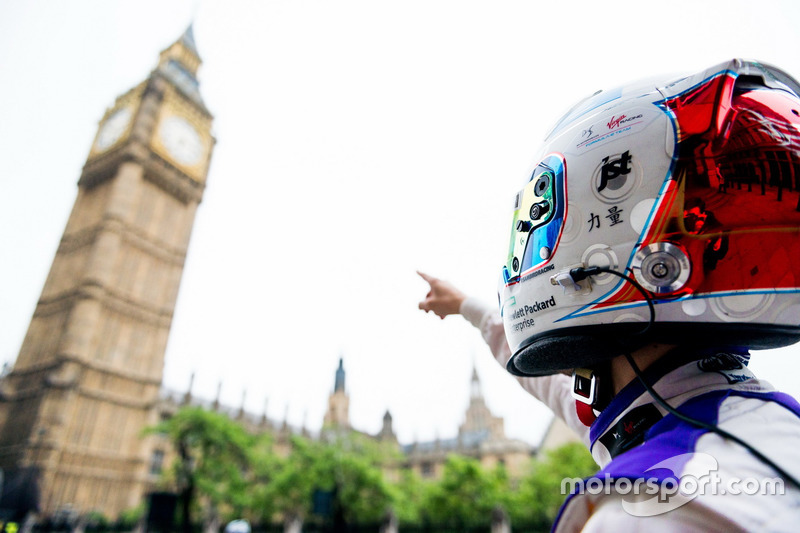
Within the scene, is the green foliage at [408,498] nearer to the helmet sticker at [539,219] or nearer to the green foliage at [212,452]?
the green foliage at [212,452]

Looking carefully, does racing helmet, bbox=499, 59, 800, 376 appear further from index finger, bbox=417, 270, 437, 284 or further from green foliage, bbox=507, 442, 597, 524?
green foliage, bbox=507, 442, 597, 524

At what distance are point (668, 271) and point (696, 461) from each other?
1.59 ft

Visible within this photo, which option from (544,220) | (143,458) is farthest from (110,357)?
(544,220)

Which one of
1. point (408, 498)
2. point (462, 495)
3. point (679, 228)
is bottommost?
point (408, 498)

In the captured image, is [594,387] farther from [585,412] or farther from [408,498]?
[408,498]

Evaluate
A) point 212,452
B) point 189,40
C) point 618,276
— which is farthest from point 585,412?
point 189,40

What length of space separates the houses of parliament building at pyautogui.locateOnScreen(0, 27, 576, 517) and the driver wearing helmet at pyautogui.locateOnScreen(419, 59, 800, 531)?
37104mm

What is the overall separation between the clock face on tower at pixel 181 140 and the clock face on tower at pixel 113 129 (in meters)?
3.55

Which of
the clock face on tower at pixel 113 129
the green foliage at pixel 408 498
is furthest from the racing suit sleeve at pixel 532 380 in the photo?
the clock face on tower at pixel 113 129

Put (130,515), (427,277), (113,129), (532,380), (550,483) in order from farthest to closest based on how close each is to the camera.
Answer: (113,129) < (130,515) < (550,483) < (427,277) < (532,380)

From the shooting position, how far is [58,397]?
32.7m

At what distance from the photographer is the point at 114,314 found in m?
37.6

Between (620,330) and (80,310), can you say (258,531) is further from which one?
(80,310)

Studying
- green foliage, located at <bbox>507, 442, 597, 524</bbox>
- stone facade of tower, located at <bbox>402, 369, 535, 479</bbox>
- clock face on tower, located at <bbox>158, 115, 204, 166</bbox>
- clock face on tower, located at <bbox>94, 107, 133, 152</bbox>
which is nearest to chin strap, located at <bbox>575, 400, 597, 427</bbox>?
green foliage, located at <bbox>507, 442, 597, 524</bbox>
